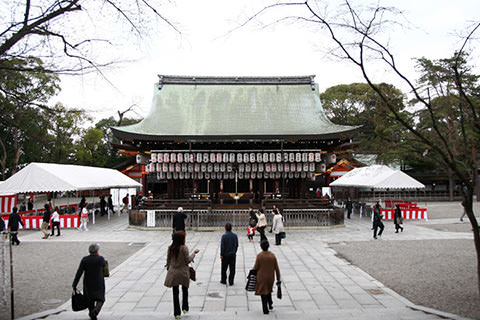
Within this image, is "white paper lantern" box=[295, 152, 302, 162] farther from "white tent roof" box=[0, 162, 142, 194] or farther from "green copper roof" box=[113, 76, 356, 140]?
"white tent roof" box=[0, 162, 142, 194]

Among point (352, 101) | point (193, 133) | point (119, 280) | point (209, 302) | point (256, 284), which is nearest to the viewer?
point (256, 284)

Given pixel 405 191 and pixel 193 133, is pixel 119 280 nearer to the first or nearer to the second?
pixel 193 133

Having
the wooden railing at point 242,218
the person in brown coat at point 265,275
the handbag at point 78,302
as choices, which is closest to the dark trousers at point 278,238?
the wooden railing at point 242,218

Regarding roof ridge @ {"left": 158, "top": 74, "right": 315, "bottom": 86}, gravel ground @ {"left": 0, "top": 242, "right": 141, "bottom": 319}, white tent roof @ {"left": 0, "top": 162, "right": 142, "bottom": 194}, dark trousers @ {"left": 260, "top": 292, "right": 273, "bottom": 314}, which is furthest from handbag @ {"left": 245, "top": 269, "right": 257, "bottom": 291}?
roof ridge @ {"left": 158, "top": 74, "right": 315, "bottom": 86}

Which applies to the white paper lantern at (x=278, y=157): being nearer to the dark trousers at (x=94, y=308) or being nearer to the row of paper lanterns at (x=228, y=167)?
→ the row of paper lanterns at (x=228, y=167)

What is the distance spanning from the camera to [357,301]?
6.79m

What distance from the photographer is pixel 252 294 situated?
7215 millimetres

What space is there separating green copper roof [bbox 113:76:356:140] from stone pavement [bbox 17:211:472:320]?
7.75 meters

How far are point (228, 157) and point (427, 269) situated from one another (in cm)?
1199

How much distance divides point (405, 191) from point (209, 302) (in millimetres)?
37153

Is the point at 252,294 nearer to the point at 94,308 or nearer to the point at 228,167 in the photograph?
the point at 94,308

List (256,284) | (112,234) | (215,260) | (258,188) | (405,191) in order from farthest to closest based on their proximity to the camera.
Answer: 1. (405,191)
2. (258,188)
3. (112,234)
4. (215,260)
5. (256,284)

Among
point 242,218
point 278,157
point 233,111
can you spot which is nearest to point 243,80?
point 233,111

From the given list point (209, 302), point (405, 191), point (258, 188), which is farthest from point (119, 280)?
point (405, 191)
